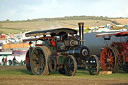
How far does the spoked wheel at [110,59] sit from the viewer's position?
52.3 feet

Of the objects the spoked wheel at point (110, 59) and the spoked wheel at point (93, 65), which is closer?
the spoked wheel at point (93, 65)

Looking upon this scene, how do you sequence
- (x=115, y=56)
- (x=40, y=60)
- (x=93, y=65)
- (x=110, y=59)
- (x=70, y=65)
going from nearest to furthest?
(x=70, y=65)
(x=93, y=65)
(x=115, y=56)
(x=40, y=60)
(x=110, y=59)

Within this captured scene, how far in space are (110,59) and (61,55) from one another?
2716 millimetres

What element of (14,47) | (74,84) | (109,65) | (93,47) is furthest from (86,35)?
(14,47)

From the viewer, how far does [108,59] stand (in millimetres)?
16562

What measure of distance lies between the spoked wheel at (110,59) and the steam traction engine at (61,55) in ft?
4.21

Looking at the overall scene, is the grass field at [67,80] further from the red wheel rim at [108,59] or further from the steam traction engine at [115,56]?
the red wheel rim at [108,59]

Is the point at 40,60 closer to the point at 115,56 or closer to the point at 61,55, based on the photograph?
the point at 61,55

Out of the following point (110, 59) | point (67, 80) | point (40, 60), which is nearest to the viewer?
point (67, 80)

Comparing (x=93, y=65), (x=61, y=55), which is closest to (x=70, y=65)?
(x=61, y=55)

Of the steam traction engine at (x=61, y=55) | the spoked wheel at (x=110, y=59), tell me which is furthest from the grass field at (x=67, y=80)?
the spoked wheel at (x=110, y=59)

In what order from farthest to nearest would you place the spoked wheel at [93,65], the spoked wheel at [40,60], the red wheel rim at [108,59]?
1. the red wheel rim at [108,59]
2. the spoked wheel at [40,60]
3. the spoked wheel at [93,65]

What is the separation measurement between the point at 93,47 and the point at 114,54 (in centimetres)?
877

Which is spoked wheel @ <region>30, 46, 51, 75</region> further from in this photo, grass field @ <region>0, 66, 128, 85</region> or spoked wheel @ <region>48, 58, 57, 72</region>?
grass field @ <region>0, 66, 128, 85</region>
